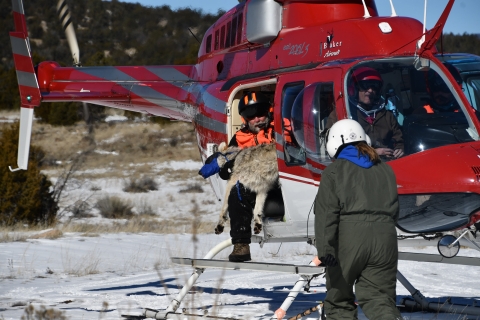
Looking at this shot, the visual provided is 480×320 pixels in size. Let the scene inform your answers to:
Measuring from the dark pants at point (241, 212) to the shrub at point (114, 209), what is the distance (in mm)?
14124

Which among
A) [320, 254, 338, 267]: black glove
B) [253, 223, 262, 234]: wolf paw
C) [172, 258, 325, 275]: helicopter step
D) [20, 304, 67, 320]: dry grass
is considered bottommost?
[20, 304, 67, 320]: dry grass

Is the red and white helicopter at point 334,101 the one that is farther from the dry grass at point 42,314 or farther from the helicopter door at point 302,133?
the dry grass at point 42,314

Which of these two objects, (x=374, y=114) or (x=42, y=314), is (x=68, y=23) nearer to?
(x=42, y=314)

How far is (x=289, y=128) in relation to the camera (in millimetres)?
6223

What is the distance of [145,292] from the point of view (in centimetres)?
857

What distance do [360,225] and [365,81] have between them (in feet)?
4.62

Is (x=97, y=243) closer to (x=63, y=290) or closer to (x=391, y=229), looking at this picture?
(x=63, y=290)

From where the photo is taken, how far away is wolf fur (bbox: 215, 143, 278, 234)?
645 cm

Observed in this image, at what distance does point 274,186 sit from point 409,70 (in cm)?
169

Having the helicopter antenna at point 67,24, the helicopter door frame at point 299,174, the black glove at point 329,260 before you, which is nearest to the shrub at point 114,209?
the helicopter antenna at point 67,24

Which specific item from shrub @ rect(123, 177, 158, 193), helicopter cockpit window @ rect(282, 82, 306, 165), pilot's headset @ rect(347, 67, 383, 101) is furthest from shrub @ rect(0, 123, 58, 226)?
pilot's headset @ rect(347, 67, 383, 101)

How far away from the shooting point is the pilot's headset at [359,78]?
5590mm

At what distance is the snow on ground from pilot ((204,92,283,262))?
2.10 ft

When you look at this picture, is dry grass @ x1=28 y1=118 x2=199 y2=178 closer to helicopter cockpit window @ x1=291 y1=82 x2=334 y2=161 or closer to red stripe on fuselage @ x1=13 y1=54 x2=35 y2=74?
red stripe on fuselage @ x1=13 y1=54 x2=35 y2=74
